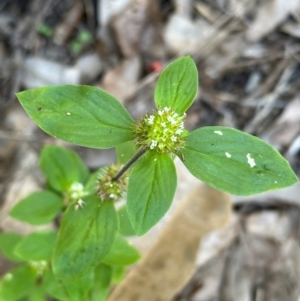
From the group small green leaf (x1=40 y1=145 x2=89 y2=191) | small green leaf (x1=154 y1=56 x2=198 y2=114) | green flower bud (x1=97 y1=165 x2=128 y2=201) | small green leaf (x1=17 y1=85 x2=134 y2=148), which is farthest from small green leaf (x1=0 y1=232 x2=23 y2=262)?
small green leaf (x1=154 y1=56 x2=198 y2=114)

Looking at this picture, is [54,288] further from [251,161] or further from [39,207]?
[251,161]

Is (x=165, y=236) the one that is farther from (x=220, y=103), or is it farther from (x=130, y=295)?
(x=220, y=103)

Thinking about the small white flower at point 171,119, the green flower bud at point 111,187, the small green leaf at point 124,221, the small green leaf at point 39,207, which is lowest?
the small green leaf at point 39,207

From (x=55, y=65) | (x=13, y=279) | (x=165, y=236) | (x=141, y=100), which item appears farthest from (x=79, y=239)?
(x=55, y=65)

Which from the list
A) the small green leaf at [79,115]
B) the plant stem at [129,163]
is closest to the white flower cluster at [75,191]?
the plant stem at [129,163]

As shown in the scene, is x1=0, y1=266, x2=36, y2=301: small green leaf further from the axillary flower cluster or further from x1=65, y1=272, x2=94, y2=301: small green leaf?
the axillary flower cluster

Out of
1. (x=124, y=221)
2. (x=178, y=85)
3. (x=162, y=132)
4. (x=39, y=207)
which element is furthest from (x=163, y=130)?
(x=39, y=207)

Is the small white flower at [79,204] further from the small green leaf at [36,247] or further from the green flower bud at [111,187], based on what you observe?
the small green leaf at [36,247]
